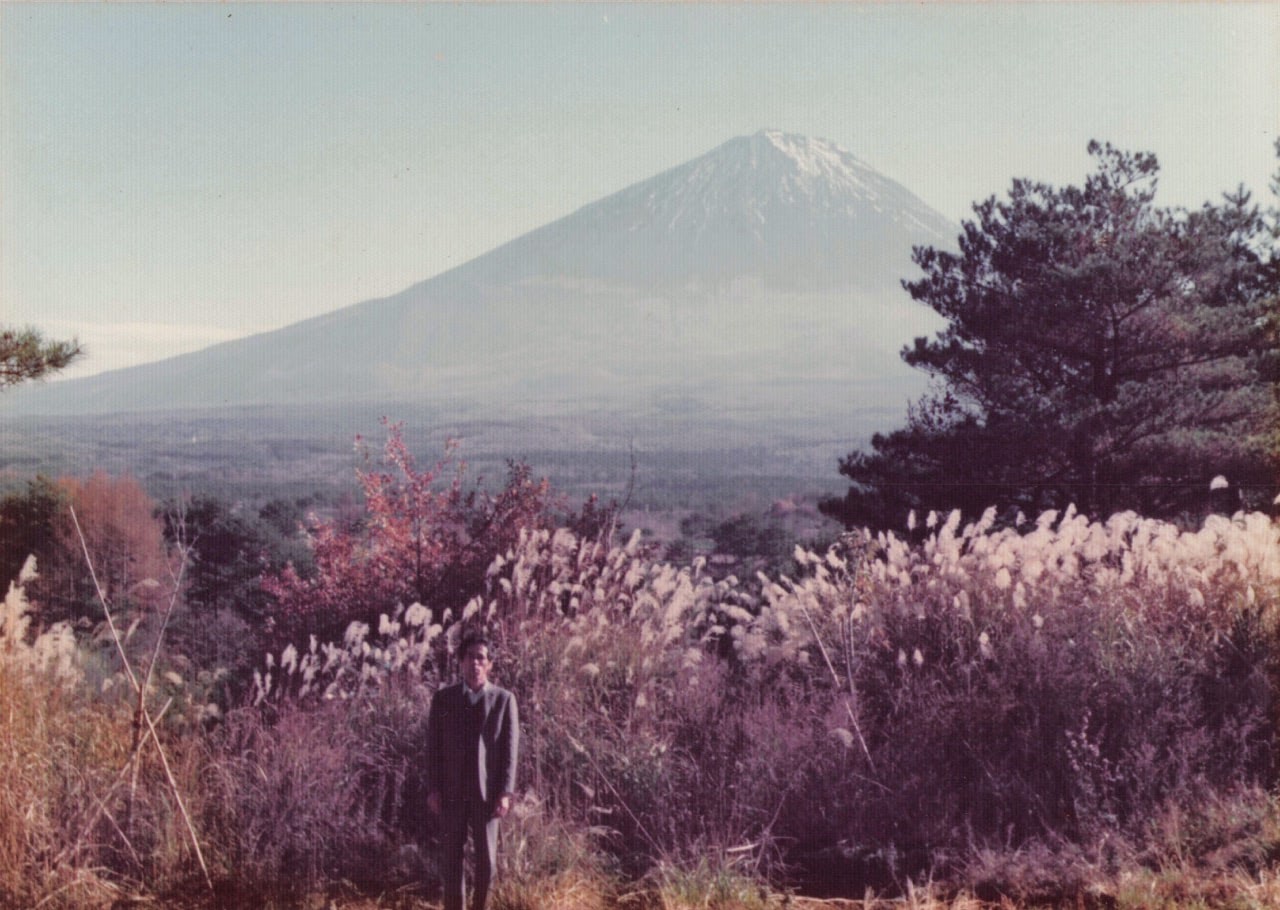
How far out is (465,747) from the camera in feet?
16.4

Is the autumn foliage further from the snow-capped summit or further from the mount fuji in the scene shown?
the snow-capped summit

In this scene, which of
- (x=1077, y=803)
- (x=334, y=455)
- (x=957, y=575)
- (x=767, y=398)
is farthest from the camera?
(x=767, y=398)

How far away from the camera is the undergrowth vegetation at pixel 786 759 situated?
5398 millimetres

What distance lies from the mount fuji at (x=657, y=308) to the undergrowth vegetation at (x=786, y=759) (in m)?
119

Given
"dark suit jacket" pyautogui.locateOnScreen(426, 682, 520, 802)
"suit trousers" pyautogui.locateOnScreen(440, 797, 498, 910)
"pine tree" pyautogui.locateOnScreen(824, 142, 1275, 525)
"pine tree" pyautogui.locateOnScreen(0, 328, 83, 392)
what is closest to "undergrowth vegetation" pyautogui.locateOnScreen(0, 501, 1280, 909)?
"suit trousers" pyautogui.locateOnScreen(440, 797, 498, 910)

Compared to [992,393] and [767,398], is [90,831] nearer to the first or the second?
[992,393]

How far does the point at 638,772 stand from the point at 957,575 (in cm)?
218

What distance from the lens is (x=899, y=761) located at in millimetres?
5969

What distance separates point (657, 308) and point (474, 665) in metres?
144

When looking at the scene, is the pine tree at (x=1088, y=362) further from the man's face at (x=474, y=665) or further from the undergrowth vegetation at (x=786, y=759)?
the man's face at (x=474, y=665)

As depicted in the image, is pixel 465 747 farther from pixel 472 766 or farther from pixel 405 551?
pixel 405 551

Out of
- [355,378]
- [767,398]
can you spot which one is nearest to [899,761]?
[767,398]

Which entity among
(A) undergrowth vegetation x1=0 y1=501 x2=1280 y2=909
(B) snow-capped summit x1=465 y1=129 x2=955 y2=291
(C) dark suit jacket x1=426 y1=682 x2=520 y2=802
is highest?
(B) snow-capped summit x1=465 y1=129 x2=955 y2=291

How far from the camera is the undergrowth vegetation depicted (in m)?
5.40
